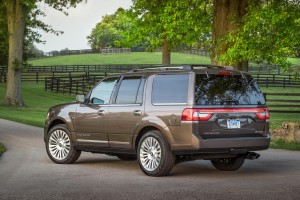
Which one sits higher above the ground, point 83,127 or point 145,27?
point 145,27

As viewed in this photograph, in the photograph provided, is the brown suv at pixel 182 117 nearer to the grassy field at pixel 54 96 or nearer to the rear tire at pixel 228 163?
the rear tire at pixel 228 163

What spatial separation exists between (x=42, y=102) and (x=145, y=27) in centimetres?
2012

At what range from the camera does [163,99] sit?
11742mm

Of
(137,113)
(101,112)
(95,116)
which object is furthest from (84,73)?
(137,113)

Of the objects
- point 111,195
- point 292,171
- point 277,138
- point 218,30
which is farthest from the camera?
point 218,30

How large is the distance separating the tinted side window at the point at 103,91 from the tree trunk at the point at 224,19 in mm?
9900

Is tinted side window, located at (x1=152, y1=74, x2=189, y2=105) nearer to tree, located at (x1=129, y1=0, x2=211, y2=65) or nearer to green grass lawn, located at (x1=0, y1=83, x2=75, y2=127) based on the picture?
tree, located at (x1=129, y1=0, x2=211, y2=65)

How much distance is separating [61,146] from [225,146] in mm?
3890

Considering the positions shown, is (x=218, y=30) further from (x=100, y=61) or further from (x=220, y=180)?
(x=100, y=61)

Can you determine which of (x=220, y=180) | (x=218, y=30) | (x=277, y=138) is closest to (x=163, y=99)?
(x=220, y=180)

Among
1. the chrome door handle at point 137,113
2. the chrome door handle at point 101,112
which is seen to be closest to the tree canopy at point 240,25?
the chrome door handle at point 101,112

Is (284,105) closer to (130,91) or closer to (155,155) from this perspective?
(130,91)

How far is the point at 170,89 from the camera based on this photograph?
11688 millimetres

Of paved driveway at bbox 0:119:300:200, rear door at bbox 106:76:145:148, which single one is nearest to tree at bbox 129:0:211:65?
paved driveway at bbox 0:119:300:200
